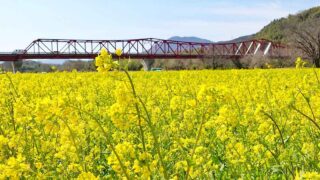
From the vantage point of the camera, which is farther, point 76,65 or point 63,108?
point 76,65

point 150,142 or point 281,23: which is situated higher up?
point 281,23

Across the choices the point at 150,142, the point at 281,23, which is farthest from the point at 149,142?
the point at 281,23

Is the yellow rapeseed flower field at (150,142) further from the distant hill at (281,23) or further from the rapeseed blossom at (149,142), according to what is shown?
the distant hill at (281,23)

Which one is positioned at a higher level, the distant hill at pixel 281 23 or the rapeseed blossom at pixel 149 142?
the distant hill at pixel 281 23

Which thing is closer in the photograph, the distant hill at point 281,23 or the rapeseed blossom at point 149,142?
the rapeseed blossom at point 149,142

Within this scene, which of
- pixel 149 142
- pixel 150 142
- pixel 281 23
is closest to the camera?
pixel 149 142

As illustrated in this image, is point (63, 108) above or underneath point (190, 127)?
above

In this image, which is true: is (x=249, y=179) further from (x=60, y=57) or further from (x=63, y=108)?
(x=60, y=57)

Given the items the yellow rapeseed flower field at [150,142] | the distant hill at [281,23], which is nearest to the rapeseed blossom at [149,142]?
the yellow rapeseed flower field at [150,142]

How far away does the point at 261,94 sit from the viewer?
7383 millimetres

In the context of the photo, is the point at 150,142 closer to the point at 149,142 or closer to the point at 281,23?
the point at 149,142

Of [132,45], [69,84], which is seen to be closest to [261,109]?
[69,84]

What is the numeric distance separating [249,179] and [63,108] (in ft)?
4.73

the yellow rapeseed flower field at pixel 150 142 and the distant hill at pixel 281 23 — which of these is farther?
the distant hill at pixel 281 23
